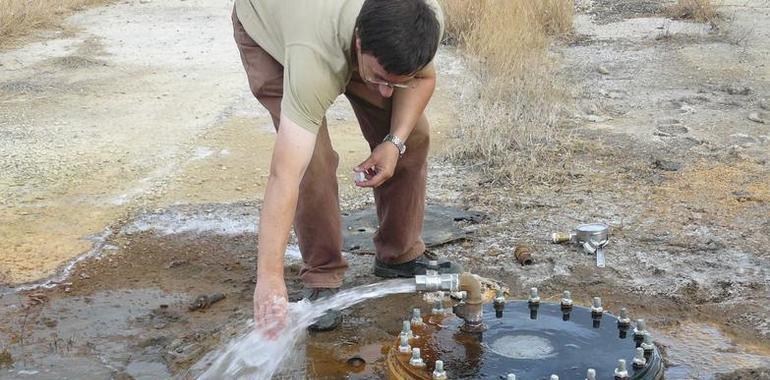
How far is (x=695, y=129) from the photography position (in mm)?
5672

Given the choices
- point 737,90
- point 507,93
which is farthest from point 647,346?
point 737,90

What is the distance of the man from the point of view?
2.56m

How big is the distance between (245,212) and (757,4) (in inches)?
284

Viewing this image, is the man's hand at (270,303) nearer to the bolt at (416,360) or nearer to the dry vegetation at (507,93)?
the bolt at (416,360)

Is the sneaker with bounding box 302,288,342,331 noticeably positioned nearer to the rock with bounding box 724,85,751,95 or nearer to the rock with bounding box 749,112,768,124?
the rock with bounding box 749,112,768,124

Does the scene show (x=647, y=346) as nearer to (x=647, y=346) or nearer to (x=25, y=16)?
(x=647, y=346)

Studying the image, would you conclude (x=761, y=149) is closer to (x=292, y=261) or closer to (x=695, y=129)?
(x=695, y=129)

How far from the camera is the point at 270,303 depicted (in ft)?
8.30

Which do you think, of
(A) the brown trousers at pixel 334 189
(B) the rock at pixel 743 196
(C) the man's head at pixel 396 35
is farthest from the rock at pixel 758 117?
(C) the man's head at pixel 396 35

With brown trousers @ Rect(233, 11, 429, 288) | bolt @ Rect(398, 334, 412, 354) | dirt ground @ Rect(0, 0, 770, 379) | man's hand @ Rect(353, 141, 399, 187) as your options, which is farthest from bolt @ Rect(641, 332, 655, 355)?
brown trousers @ Rect(233, 11, 429, 288)

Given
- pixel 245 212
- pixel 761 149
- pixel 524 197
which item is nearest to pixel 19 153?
pixel 245 212

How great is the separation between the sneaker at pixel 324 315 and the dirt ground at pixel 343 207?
0.11 ft

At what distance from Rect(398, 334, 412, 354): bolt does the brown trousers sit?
0.66 metres

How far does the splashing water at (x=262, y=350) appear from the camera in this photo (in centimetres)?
308
